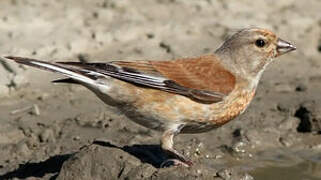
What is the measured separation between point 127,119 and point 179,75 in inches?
56.1

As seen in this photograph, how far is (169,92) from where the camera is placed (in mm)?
7434

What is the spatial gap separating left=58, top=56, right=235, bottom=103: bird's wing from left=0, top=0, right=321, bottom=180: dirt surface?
537mm

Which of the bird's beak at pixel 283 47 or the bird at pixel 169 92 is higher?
the bird's beak at pixel 283 47

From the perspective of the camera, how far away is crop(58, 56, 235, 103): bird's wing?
7328 millimetres

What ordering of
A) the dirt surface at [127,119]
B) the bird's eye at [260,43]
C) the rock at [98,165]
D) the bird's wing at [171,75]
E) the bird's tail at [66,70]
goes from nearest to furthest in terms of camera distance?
1. the bird's tail at [66,70]
2. the rock at [98,165]
3. the bird's wing at [171,75]
4. the dirt surface at [127,119]
5. the bird's eye at [260,43]

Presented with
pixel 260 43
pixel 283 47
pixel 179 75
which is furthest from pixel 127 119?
pixel 283 47

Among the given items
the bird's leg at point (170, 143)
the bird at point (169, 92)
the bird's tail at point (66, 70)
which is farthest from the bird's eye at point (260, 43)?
the bird's tail at point (66, 70)

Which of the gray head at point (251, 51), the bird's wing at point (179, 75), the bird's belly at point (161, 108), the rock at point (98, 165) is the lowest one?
the rock at point (98, 165)

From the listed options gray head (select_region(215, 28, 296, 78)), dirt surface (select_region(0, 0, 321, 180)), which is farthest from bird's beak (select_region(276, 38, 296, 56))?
dirt surface (select_region(0, 0, 321, 180))

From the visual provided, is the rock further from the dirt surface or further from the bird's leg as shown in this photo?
the bird's leg

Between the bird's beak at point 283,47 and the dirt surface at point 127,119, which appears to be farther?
the bird's beak at point 283,47

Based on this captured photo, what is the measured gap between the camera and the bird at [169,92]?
23.9 feet

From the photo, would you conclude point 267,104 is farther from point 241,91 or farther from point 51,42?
point 51,42

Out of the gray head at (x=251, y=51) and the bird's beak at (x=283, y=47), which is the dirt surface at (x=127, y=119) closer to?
the gray head at (x=251, y=51)
